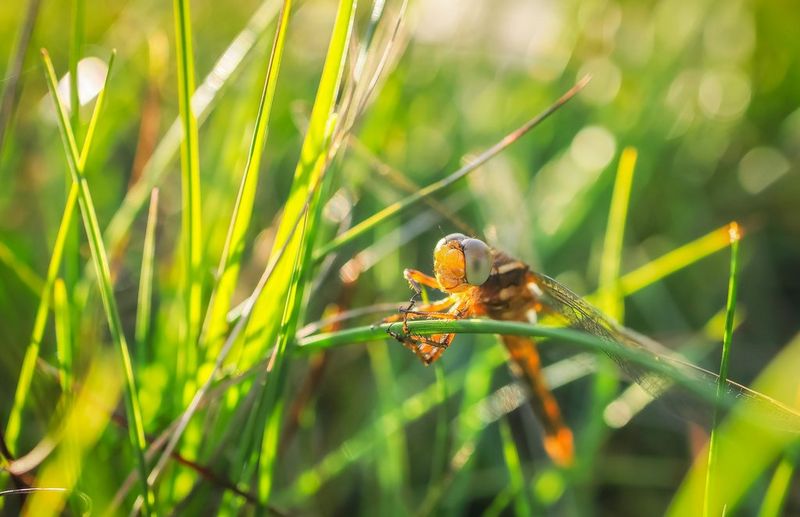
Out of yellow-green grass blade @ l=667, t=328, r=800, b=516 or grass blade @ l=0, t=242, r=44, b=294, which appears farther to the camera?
grass blade @ l=0, t=242, r=44, b=294

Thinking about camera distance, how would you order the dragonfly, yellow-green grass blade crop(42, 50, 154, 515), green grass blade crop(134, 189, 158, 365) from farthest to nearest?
green grass blade crop(134, 189, 158, 365) → the dragonfly → yellow-green grass blade crop(42, 50, 154, 515)

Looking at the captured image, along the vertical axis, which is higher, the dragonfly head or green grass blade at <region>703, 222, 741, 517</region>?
the dragonfly head

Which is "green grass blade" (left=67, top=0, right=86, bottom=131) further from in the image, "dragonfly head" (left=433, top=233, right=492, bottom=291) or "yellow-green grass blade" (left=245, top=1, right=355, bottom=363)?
"dragonfly head" (left=433, top=233, right=492, bottom=291)

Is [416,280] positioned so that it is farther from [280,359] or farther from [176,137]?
[176,137]

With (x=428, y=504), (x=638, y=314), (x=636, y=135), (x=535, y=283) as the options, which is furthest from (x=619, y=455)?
(x=636, y=135)

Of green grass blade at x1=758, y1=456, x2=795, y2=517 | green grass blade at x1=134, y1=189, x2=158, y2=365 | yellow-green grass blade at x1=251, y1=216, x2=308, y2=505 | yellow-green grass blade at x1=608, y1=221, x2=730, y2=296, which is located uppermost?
yellow-green grass blade at x1=608, y1=221, x2=730, y2=296

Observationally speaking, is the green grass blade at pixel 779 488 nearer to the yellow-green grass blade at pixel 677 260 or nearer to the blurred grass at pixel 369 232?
the blurred grass at pixel 369 232

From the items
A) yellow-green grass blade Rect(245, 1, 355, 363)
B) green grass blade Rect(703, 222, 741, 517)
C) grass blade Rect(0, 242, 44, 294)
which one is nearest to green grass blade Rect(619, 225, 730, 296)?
green grass blade Rect(703, 222, 741, 517)
